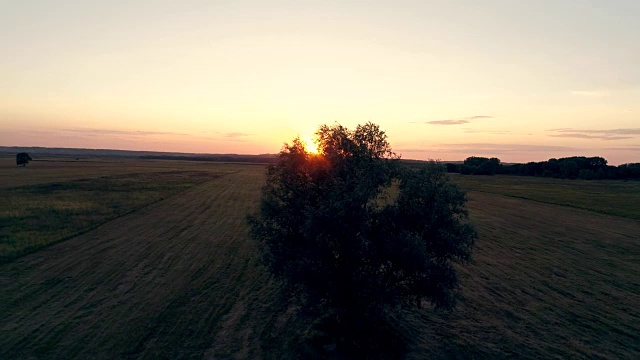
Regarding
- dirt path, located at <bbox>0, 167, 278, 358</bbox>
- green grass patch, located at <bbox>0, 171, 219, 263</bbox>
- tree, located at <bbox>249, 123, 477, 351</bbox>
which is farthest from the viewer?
green grass patch, located at <bbox>0, 171, 219, 263</bbox>

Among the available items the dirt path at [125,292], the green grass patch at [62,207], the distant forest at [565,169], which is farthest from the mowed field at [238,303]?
the distant forest at [565,169]

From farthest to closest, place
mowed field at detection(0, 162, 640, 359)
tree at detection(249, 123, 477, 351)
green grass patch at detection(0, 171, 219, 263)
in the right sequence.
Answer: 1. green grass patch at detection(0, 171, 219, 263)
2. mowed field at detection(0, 162, 640, 359)
3. tree at detection(249, 123, 477, 351)

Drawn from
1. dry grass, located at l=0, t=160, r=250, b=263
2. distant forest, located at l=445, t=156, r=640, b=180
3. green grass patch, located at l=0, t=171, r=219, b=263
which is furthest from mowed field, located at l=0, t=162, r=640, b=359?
distant forest, located at l=445, t=156, r=640, b=180

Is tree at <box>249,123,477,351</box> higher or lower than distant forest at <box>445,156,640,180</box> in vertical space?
lower

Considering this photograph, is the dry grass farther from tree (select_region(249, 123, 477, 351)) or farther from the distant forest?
the distant forest

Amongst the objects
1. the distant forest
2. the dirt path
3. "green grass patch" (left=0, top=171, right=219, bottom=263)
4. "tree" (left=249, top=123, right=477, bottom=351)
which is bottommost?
the dirt path

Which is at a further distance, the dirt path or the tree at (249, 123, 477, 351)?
the dirt path

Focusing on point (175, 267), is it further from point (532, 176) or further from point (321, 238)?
point (532, 176)

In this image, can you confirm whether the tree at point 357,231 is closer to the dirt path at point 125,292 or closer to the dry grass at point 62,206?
the dirt path at point 125,292
